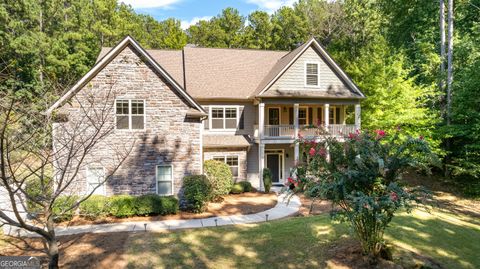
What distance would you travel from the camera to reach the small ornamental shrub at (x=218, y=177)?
1628cm

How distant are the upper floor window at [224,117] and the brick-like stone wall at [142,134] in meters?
5.34

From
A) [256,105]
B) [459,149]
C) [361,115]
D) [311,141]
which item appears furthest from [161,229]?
[459,149]

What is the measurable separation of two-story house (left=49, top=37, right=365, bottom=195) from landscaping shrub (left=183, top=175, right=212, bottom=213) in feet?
2.11

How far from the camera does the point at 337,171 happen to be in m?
7.49

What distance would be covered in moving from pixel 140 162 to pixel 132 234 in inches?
176

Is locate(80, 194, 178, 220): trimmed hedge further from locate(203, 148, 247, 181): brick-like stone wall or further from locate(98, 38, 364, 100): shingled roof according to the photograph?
locate(98, 38, 364, 100): shingled roof

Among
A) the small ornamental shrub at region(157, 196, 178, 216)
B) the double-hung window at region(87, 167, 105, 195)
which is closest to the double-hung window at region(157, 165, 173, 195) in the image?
the small ornamental shrub at region(157, 196, 178, 216)

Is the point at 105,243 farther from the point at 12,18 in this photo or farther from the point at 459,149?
the point at 12,18

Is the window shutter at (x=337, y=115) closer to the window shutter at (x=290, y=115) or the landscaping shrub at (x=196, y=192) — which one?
the window shutter at (x=290, y=115)

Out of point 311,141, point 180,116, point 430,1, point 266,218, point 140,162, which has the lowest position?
point 266,218

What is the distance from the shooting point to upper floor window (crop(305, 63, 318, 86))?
19781mm

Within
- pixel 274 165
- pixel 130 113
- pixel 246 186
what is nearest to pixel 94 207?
pixel 130 113

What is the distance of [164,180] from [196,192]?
1918 mm

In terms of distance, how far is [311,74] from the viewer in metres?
19.8
